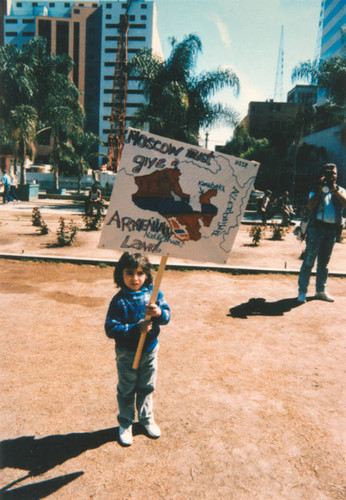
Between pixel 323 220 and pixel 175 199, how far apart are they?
3997 mm

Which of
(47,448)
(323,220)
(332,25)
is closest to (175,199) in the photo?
(47,448)

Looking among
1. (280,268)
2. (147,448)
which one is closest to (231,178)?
(147,448)

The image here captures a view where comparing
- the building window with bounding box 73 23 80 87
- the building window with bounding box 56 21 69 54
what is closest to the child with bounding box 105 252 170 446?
the building window with bounding box 73 23 80 87

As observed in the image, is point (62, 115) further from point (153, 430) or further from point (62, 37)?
point (62, 37)

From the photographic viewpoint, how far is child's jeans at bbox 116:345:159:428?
3080mm

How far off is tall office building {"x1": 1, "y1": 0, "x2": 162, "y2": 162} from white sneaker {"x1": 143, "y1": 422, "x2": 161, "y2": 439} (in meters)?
92.3

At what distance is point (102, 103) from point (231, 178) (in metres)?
95.5

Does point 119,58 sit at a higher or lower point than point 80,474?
higher

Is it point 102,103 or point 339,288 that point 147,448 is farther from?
point 102,103

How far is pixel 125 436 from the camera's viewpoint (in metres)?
3.05

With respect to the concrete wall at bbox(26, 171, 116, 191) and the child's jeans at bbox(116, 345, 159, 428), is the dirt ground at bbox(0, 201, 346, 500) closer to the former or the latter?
the child's jeans at bbox(116, 345, 159, 428)

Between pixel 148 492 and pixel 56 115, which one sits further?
pixel 56 115

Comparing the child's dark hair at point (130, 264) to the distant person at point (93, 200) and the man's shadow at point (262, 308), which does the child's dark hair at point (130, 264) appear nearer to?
the man's shadow at point (262, 308)

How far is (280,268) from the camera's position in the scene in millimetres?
9062
